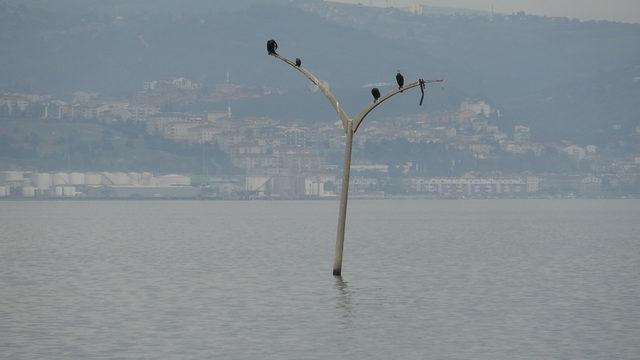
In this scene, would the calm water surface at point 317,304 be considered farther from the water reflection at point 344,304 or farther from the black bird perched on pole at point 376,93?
the black bird perched on pole at point 376,93

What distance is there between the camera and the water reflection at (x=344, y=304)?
38625 millimetres

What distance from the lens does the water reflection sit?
127ft

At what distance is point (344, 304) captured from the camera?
141 feet

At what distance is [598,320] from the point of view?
38.6 m

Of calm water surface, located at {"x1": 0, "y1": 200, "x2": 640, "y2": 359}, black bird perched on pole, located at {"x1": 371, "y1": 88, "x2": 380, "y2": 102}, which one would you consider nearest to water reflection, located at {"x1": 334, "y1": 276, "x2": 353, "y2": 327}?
calm water surface, located at {"x1": 0, "y1": 200, "x2": 640, "y2": 359}

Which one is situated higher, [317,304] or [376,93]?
[376,93]

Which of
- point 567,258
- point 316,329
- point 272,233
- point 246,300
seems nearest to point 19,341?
point 316,329

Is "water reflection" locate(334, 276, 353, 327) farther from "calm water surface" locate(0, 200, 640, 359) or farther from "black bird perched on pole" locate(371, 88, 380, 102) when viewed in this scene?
"black bird perched on pole" locate(371, 88, 380, 102)

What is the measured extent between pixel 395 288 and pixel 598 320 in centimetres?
1239

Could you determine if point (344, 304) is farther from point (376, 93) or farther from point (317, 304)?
point (376, 93)

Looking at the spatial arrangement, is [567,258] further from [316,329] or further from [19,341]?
[19,341]

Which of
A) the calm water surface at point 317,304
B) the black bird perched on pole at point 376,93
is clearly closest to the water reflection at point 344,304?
the calm water surface at point 317,304

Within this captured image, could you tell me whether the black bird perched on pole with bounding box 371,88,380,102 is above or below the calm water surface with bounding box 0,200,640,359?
above

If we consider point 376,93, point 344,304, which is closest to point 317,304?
point 344,304
